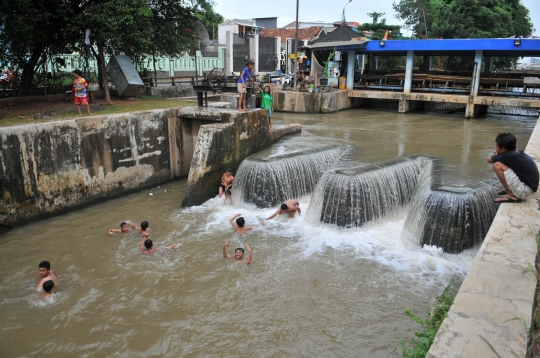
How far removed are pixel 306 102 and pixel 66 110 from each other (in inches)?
449

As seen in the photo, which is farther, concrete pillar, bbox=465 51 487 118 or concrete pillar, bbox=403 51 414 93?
concrete pillar, bbox=403 51 414 93

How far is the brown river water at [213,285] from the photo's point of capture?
572 cm

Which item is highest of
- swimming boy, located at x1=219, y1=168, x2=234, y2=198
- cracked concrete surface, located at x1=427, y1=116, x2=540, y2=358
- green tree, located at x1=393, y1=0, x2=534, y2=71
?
green tree, located at x1=393, y1=0, x2=534, y2=71

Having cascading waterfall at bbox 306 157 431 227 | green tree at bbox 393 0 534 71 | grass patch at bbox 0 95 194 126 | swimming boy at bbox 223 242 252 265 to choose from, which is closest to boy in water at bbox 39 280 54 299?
swimming boy at bbox 223 242 252 265

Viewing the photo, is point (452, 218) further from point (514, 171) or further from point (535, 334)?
point (535, 334)

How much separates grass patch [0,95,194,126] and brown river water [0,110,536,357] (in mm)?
2612

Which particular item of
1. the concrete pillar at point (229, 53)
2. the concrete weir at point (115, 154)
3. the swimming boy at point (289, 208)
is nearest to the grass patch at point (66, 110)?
the concrete weir at point (115, 154)

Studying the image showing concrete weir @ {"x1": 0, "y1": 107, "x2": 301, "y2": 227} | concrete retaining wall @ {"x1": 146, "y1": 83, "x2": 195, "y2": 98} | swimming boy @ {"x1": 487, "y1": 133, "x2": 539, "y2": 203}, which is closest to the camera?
swimming boy @ {"x1": 487, "y1": 133, "x2": 539, "y2": 203}

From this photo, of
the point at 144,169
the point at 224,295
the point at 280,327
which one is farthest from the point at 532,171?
the point at 144,169

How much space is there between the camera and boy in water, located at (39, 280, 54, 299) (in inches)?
259

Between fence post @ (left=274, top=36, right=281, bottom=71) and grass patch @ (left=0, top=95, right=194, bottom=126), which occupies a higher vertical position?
fence post @ (left=274, top=36, right=281, bottom=71)

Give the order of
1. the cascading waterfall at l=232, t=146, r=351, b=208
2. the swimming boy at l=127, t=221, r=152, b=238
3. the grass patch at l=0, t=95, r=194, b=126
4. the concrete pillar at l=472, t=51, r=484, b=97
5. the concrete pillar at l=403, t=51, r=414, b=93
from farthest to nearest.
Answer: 1. the concrete pillar at l=403, t=51, r=414, b=93
2. the concrete pillar at l=472, t=51, r=484, b=97
3. the grass patch at l=0, t=95, r=194, b=126
4. the cascading waterfall at l=232, t=146, r=351, b=208
5. the swimming boy at l=127, t=221, r=152, b=238

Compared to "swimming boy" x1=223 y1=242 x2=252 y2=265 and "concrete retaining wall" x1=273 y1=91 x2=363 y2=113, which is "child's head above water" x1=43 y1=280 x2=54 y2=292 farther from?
"concrete retaining wall" x1=273 y1=91 x2=363 y2=113

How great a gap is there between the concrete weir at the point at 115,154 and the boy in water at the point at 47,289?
3.10m
